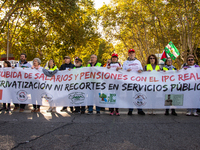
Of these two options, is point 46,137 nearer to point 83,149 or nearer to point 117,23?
point 83,149

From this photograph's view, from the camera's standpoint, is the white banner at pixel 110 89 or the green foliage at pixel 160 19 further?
the green foliage at pixel 160 19

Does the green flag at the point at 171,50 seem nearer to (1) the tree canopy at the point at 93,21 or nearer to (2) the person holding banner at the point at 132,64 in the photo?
(2) the person holding banner at the point at 132,64

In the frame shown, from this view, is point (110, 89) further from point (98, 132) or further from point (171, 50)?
point (171, 50)

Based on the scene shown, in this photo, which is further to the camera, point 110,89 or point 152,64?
point 152,64

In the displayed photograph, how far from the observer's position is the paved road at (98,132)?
3.57 metres

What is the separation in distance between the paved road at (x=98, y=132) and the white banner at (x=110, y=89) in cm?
47

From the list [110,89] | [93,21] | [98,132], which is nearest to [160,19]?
[93,21]

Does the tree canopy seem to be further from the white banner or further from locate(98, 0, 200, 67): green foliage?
the white banner

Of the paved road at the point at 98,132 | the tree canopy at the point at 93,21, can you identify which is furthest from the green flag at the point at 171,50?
the tree canopy at the point at 93,21

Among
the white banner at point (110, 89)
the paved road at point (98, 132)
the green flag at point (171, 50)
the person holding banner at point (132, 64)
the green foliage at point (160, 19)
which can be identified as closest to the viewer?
the paved road at point (98, 132)

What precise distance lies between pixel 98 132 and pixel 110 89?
204 cm

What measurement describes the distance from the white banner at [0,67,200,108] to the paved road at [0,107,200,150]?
1.54 ft

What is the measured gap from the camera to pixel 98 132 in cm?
434

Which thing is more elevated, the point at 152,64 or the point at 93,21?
the point at 93,21
